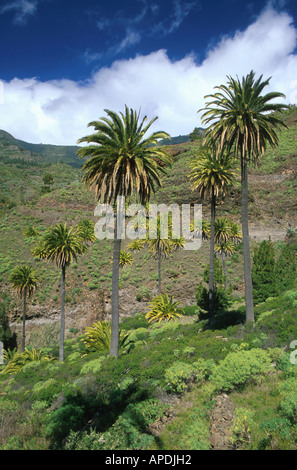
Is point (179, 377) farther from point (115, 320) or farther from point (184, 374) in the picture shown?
point (115, 320)

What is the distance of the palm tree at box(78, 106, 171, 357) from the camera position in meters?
14.6

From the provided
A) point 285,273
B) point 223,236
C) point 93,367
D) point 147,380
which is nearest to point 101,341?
point 93,367

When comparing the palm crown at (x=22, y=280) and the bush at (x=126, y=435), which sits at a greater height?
the palm crown at (x=22, y=280)

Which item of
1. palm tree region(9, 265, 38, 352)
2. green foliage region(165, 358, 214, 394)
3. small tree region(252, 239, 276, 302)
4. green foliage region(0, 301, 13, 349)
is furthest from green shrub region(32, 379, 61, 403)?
green foliage region(0, 301, 13, 349)

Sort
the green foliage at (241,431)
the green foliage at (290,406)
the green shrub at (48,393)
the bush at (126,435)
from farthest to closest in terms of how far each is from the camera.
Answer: the green shrub at (48,393) < the bush at (126,435) < the green foliage at (290,406) < the green foliage at (241,431)

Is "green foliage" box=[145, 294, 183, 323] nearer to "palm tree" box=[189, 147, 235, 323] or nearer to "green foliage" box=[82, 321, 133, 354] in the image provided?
"green foliage" box=[82, 321, 133, 354]

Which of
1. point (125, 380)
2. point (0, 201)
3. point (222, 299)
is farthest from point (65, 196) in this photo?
point (125, 380)

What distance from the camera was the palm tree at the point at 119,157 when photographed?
1465 cm

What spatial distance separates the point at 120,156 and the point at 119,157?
0.15 metres

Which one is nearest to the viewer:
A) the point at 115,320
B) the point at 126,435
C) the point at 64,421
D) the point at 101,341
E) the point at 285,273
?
the point at 126,435

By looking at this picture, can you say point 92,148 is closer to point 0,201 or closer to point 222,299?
point 222,299

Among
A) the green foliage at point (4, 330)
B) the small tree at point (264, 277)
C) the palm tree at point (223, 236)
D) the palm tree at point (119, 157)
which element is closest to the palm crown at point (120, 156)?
the palm tree at point (119, 157)

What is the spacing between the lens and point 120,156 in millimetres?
14469

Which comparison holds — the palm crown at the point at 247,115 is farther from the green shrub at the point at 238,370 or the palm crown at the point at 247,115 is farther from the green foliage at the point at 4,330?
the green foliage at the point at 4,330
